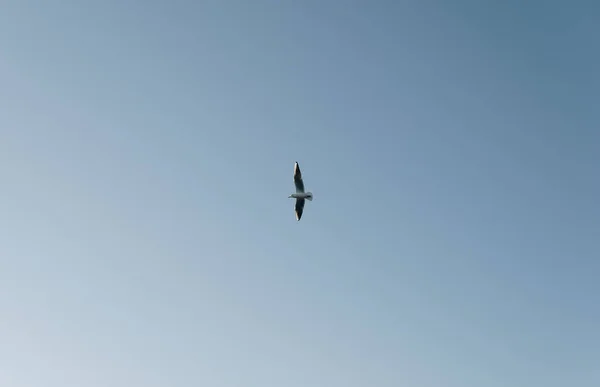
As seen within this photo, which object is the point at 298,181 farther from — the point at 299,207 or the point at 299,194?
the point at 299,207

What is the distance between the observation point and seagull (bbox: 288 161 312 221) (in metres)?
49.4

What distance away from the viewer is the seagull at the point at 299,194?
1945 inches

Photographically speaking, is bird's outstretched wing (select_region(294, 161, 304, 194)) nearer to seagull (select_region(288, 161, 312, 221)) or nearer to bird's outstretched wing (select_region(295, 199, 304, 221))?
seagull (select_region(288, 161, 312, 221))

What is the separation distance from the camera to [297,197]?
163 feet

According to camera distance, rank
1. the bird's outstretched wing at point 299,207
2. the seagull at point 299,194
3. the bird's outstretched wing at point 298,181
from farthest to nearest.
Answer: the bird's outstretched wing at point 298,181 < the bird's outstretched wing at point 299,207 < the seagull at point 299,194

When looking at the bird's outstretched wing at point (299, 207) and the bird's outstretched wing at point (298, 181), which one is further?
the bird's outstretched wing at point (298, 181)

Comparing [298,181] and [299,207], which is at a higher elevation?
[298,181]

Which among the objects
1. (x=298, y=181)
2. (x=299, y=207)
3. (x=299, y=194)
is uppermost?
(x=298, y=181)

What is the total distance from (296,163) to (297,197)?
8.23 m

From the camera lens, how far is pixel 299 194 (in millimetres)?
49531

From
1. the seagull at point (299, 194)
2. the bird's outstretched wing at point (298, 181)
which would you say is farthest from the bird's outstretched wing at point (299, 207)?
the bird's outstretched wing at point (298, 181)

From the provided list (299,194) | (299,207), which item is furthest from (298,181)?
(299,207)

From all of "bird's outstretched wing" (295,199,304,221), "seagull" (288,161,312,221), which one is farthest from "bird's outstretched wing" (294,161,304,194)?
"bird's outstretched wing" (295,199,304,221)

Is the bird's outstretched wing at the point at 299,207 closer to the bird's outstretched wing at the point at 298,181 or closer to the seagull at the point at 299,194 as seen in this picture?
the seagull at the point at 299,194
